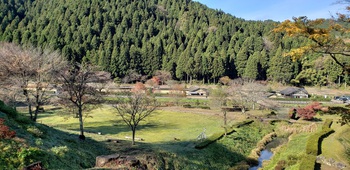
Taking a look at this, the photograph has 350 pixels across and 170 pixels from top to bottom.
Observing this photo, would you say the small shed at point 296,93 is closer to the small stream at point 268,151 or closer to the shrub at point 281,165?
the small stream at point 268,151

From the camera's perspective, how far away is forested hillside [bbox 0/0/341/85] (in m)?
92.9

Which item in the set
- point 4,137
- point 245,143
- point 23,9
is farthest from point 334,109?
point 23,9

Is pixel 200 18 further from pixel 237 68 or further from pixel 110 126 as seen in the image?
pixel 110 126

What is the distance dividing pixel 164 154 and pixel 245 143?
13813 millimetres

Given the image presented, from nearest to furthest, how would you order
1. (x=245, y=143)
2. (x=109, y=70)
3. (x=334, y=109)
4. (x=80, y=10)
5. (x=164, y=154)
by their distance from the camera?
(x=334, y=109) < (x=164, y=154) < (x=245, y=143) < (x=109, y=70) < (x=80, y=10)

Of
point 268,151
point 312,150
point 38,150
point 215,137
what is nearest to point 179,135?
point 215,137

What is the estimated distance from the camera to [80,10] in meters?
139

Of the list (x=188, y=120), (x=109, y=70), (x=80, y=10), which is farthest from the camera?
(x=80, y=10)

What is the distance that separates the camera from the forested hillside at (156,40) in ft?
305

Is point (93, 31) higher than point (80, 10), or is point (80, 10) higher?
point (80, 10)

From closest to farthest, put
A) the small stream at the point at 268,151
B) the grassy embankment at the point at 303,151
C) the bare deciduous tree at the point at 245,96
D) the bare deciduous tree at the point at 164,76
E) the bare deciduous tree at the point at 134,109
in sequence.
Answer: the grassy embankment at the point at 303,151 → the bare deciduous tree at the point at 134,109 → the small stream at the point at 268,151 → the bare deciduous tree at the point at 245,96 → the bare deciduous tree at the point at 164,76

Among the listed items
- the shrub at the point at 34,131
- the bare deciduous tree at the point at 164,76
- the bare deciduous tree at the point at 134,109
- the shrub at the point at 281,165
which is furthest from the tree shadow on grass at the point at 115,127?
the bare deciduous tree at the point at 164,76

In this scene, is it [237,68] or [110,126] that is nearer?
[110,126]

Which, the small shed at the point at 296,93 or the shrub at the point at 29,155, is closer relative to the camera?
the shrub at the point at 29,155
